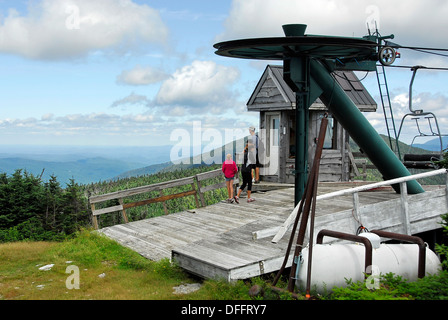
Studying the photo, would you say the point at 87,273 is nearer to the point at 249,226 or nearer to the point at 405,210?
the point at 249,226

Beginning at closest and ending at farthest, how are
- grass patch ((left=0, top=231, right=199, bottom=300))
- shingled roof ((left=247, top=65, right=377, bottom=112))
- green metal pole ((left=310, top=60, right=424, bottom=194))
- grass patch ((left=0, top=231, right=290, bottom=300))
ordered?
1. grass patch ((left=0, top=231, right=290, bottom=300))
2. grass patch ((left=0, top=231, right=199, bottom=300))
3. green metal pole ((left=310, top=60, right=424, bottom=194))
4. shingled roof ((left=247, top=65, right=377, bottom=112))

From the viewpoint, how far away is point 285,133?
17047mm

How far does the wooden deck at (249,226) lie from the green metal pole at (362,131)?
0.75m

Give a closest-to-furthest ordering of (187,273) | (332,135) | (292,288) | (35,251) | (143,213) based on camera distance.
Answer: (292,288), (187,273), (35,251), (332,135), (143,213)

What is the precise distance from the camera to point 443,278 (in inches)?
287

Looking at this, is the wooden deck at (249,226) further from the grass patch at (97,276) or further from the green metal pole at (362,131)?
the green metal pole at (362,131)

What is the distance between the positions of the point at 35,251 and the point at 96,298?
4.65 m

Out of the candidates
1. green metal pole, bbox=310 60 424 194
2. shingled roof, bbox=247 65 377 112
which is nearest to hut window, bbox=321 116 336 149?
shingled roof, bbox=247 65 377 112

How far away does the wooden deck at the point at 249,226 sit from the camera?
865 centimetres

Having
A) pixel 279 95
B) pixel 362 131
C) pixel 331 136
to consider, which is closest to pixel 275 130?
pixel 279 95

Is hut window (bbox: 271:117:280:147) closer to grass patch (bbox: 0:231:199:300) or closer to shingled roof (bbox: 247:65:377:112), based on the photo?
shingled roof (bbox: 247:65:377:112)

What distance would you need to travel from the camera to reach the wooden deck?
8648mm

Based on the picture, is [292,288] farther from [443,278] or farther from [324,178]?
[324,178]

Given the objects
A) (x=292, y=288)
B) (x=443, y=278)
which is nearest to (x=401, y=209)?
(x=443, y=278)
